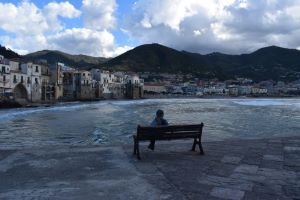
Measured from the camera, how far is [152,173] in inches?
304

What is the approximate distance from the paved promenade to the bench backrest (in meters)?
0.43

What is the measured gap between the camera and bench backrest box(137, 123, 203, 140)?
31.9 feet

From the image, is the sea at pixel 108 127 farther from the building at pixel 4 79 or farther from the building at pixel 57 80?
the building at pixel 57 80

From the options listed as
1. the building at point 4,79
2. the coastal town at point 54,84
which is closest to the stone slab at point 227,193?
the coastal town at point 54,84

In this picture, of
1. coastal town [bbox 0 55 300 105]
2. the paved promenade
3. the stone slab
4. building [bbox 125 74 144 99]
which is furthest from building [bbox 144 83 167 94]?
the stone slab

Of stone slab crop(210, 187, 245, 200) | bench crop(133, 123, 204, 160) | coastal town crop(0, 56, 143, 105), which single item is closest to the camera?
stone slab crop(210, 187, 245, 200)

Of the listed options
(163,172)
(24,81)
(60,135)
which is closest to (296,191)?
(163,172)

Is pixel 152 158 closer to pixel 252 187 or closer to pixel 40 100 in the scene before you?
pixel 252 187

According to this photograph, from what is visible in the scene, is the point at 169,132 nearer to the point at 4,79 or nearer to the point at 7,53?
the point at 4,79

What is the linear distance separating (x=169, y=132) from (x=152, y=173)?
2330mm

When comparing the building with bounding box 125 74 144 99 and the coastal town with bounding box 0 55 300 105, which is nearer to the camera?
the coastal town with bounding box 0 55 300 105

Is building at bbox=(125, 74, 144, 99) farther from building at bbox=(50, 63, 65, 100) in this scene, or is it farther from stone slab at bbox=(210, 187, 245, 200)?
stone slab at bbox=(210, 187, 245, 200)

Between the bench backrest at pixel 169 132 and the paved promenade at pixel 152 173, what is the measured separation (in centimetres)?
43

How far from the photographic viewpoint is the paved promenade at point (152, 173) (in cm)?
629
